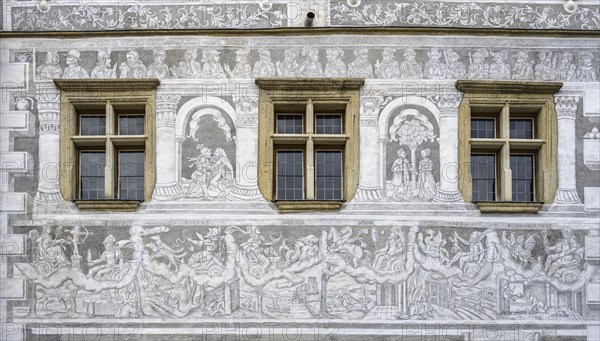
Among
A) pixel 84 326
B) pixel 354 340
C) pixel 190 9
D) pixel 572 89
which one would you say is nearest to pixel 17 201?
pixel 84 326

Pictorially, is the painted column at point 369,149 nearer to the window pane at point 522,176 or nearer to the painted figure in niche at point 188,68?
the window pane at point 522,176

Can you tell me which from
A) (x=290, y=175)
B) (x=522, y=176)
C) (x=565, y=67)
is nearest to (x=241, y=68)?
(x=290, y=175)

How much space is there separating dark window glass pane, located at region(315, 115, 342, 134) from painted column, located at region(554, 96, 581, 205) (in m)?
3.01

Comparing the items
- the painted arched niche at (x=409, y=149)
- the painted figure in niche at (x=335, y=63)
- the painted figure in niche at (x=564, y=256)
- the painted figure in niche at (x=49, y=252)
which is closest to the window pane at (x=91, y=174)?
the painted figure in niche at (x=49, y=252)

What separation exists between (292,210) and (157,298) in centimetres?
216

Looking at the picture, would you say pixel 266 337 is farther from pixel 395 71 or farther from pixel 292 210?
pixel 395 71

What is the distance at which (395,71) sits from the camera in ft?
39.4

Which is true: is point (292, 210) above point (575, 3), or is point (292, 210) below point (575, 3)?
below

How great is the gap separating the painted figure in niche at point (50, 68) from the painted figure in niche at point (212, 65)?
2.02 meters

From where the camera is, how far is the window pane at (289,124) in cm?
1214

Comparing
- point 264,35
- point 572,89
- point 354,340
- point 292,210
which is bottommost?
point 354,340

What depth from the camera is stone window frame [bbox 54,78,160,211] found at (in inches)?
468

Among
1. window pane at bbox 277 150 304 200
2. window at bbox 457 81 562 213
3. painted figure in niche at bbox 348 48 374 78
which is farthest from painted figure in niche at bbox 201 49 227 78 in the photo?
window at bbox 457 81 562 213

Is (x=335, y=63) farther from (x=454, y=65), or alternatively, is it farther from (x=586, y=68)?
(x=586, y=68)
